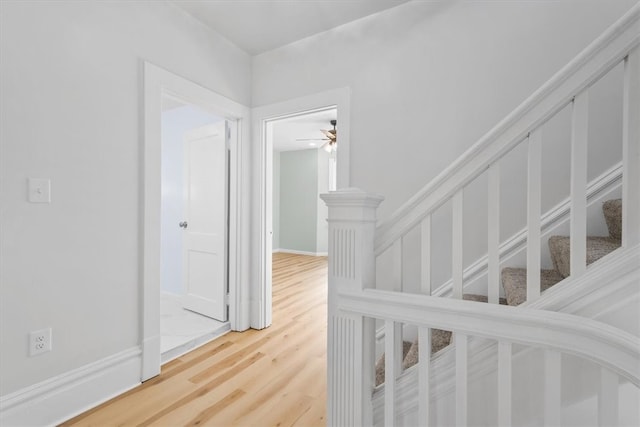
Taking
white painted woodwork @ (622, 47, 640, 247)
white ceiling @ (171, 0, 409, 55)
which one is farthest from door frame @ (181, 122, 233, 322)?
white painted woodwork @ (622, 47, 640, 247)

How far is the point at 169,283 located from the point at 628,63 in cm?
410

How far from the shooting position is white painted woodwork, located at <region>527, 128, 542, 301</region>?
85cm

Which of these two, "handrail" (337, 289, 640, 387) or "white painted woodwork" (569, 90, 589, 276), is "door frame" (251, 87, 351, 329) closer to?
"handrail" (337, 289, 640, 387)

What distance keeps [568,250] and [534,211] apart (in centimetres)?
58

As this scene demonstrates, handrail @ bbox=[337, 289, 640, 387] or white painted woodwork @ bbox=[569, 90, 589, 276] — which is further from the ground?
white painted woodwork @ bbox=[569, 90, 589, 276]

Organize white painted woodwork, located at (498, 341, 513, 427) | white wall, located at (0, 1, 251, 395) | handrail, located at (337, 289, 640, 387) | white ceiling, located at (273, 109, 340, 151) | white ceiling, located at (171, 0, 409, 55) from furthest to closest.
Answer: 1. white ceiling, located at (273, 109, 340, 151)
2. white ceiling, located at (171, 0, 409, 55)
3. white wall, located at (0, 1, 251, 395)
4. white painted woodwork, located at (498, 341, 513, 427)
5. handrail, located at (337, 289, 640, 387)

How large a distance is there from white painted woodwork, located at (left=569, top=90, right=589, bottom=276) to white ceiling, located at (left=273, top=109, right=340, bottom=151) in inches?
140

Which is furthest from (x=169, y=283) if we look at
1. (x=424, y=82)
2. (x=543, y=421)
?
(x=543, y=421)

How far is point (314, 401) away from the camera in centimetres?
175

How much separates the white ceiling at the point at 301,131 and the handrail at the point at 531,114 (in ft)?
11.3

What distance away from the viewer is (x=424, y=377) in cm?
95

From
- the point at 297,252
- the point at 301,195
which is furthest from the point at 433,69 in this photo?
the point at 297,252

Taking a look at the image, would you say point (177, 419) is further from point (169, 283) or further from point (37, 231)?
point (169, 283)

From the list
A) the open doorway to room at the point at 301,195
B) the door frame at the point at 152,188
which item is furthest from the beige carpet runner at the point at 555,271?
the open doorway to room at the point at 301,195
